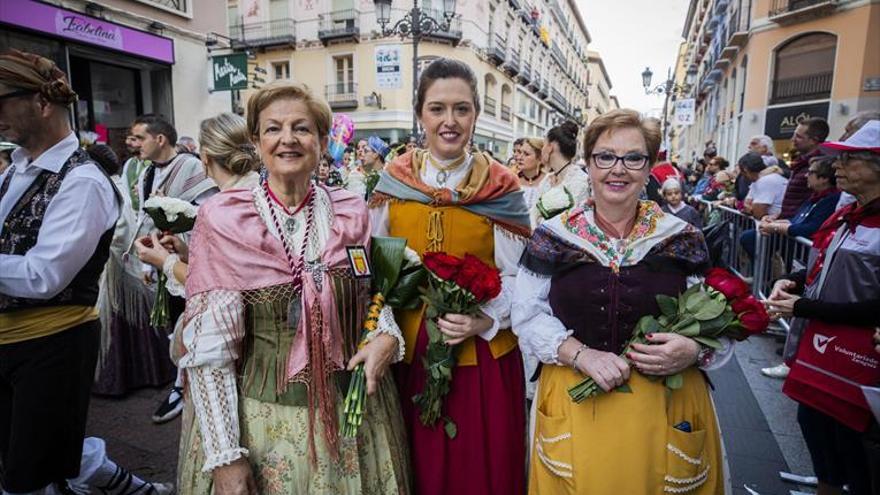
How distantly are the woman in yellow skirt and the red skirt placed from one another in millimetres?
214

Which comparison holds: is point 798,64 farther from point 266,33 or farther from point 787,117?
point 266,33

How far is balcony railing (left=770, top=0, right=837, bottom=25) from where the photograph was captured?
16188 mm

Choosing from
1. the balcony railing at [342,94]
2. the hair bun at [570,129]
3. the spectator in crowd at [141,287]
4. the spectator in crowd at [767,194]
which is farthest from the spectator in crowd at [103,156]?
the balcony railing at [342,94]

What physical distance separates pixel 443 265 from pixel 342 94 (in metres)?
26.8

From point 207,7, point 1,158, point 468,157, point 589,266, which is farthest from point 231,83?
point 589,266

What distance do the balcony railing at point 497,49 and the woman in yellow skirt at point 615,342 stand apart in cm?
2945

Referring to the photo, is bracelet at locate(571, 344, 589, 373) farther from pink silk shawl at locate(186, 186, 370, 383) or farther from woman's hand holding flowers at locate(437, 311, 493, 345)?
pink silk shawl at locate(186, 186, 370, 383)

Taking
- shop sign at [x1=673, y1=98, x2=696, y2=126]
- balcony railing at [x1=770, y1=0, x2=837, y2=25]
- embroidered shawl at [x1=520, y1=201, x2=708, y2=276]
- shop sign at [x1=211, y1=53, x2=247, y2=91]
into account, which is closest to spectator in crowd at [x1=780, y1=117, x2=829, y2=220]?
embroidered shawl at [x1=520, y1=201, x2=708, y2=276]

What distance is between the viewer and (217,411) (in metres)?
1.63

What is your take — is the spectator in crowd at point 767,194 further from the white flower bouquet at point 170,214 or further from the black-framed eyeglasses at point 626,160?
the white flower bouquet at point 170,214

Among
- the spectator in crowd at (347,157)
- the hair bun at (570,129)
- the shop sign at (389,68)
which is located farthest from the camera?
the shop sign at (389,68)

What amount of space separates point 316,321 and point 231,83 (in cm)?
1072

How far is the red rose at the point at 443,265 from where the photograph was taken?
184cm

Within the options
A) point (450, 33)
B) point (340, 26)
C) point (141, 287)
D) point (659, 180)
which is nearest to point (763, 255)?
point (659, 180)
